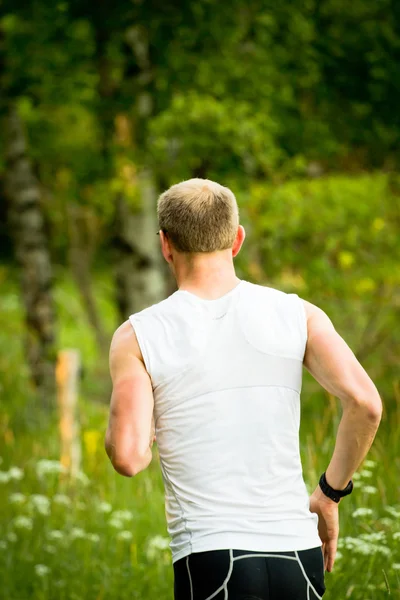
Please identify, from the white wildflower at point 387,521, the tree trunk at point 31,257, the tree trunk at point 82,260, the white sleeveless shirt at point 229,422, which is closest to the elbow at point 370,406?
the white sleeveless shirt at point 229,422

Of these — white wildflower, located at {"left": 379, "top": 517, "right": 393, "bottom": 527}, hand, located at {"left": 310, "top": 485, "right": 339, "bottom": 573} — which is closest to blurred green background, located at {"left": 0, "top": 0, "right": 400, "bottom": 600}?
white wildflower, located at {"left": 379, "top": 517, "right": 393, "bottom": 527}

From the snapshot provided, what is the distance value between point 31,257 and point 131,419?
729 centimetres

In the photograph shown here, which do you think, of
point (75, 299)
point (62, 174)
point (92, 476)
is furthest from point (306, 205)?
point (75, 299)

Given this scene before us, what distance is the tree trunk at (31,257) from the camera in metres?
9.13

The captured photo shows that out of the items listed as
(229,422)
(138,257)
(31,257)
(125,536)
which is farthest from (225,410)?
(31,257)

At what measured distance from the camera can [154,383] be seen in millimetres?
2256

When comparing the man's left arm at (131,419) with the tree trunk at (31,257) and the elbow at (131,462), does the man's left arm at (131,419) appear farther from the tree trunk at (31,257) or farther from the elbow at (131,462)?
the tree trunk at (31,257)

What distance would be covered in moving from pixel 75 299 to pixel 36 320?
13278mm

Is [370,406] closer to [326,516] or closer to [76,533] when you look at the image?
[326,516]

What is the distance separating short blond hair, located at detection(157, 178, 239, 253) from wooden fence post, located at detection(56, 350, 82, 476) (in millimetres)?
4642

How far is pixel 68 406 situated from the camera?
721cm

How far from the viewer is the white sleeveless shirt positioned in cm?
220

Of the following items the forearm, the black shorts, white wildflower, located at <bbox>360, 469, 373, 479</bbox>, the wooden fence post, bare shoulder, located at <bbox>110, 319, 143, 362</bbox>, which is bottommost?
the wooden fence post

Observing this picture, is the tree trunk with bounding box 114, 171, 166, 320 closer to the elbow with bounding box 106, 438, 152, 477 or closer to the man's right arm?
the man's right arm
